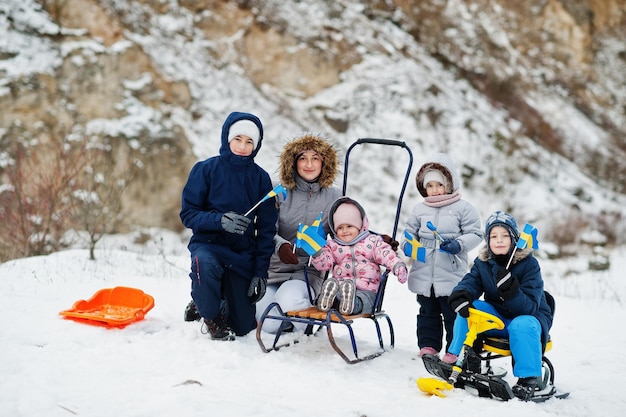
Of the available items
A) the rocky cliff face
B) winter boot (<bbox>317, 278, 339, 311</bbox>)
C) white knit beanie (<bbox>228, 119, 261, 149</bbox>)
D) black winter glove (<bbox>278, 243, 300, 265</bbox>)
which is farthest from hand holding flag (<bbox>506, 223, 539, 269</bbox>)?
the rocky cliff face

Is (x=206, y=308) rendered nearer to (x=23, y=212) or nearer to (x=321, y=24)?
(x=23, y=212)

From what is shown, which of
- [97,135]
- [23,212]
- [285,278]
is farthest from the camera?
[97,135]

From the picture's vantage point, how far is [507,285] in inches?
133

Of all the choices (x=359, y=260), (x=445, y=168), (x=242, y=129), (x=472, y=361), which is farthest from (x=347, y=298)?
(x=242, y=129)

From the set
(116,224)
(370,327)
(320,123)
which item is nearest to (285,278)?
(370,327)

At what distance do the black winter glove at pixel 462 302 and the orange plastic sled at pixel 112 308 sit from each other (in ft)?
8.64

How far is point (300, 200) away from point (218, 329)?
139 cm

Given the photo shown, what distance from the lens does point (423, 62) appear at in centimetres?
1725

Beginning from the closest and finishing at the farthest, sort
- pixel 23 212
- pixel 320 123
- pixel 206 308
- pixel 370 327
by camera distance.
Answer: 1. pixel 206 308
2. pixel 370 327
3. pixel 23 212
4. pixel 320 123

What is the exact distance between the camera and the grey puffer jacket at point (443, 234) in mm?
4336

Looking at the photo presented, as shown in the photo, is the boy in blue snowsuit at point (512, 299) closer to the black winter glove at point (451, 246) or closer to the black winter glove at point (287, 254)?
the black winter glove at point (451, 246)

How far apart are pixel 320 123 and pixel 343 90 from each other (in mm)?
1436

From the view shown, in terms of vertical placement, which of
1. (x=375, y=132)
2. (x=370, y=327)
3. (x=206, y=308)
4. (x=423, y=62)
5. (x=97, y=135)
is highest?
(x=423, y=62)

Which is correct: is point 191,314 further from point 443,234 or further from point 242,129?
point 443,234
